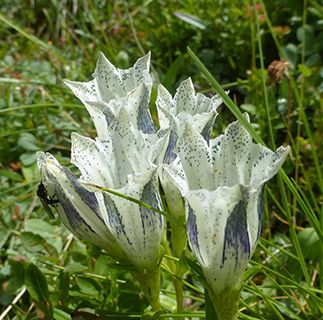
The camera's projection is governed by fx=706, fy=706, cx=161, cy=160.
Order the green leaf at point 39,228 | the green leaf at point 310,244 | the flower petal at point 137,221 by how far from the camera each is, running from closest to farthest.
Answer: the flower petal at point 137,221
the green leaf at point 310,244
the green leaf at point 39,228

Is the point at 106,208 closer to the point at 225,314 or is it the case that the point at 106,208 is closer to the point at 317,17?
the point at 225,314

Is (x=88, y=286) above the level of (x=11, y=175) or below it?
below

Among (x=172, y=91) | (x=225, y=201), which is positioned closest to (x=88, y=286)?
(x=225, y=201)

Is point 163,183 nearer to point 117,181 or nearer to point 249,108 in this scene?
point 117,181

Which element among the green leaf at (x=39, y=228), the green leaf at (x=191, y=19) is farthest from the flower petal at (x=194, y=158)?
the green leaf at (x=191, y=19)

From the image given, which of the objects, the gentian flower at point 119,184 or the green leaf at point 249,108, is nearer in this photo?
the gentian flower at point 119,184

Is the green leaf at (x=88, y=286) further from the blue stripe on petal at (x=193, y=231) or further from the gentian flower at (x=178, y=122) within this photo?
the blue stripe on petal at (x=193, y=231)

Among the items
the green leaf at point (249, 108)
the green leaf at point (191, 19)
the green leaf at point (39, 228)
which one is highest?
the green leaf at point (191, 19)
